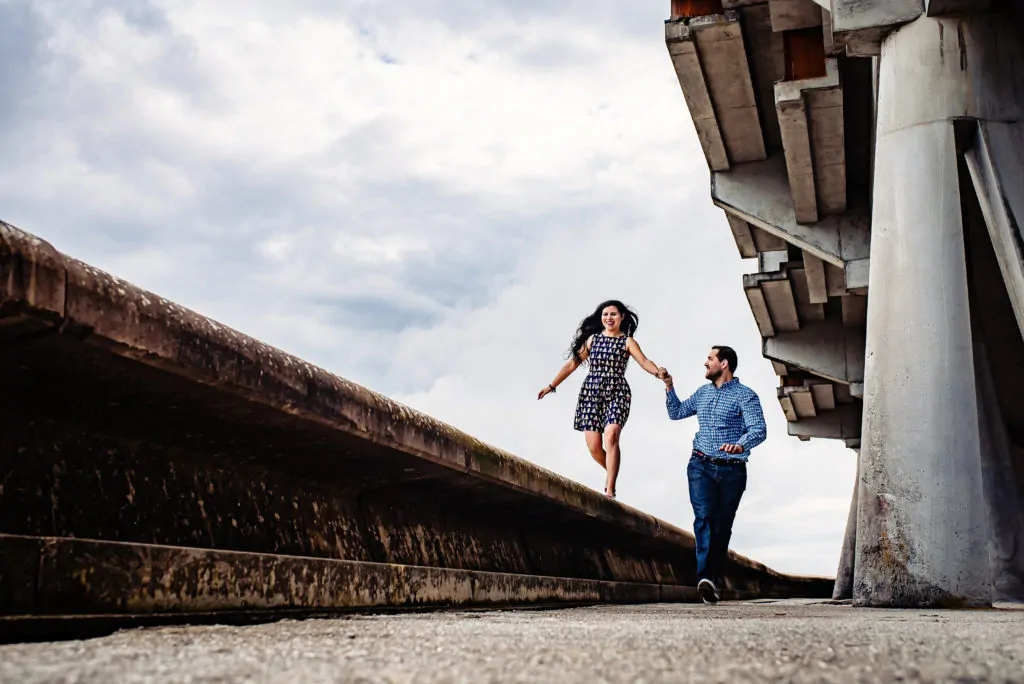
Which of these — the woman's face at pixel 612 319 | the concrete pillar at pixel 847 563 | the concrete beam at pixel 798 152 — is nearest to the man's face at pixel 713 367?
the woman's face at pixel 612 319

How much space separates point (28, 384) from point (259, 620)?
0.81 metres

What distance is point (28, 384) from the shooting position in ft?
8.05

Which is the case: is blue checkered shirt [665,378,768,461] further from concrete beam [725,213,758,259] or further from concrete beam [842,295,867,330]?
concrete beam [842,295,867,330]

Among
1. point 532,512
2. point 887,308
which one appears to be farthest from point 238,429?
point 887,308

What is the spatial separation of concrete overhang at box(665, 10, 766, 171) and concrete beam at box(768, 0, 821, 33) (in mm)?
326

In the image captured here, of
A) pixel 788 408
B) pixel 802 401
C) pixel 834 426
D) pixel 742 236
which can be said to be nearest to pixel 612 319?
pixel 742 236

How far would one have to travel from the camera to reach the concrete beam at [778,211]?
11281 mm

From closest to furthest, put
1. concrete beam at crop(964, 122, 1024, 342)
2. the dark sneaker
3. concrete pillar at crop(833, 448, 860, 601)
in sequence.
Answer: concrete beam at crop(964, 122, 1024, 342) < the dark sneaker < concrete pillar at crop(833, 448, 860, 601)

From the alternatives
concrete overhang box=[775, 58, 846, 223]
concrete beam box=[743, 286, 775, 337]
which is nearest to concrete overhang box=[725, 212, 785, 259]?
concrete beam box=[743, 286, 775, 337]

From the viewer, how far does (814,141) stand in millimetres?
10016

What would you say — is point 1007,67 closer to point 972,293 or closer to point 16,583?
point 972,293

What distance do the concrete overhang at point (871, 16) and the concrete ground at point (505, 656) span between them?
4.50 meters

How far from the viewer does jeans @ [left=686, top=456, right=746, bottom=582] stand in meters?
7.51

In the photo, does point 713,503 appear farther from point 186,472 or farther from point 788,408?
point 788,408
